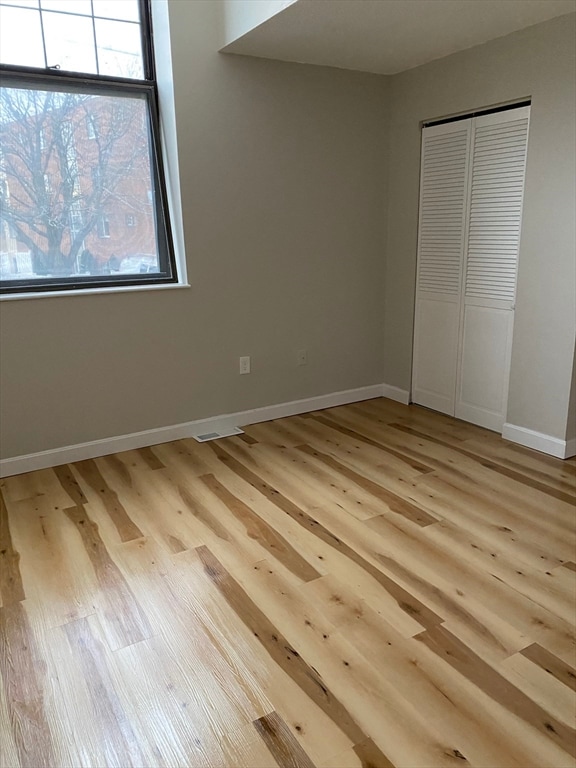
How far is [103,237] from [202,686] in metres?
2.61

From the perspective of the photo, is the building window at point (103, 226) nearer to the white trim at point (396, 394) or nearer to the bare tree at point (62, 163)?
the bare tree at point (62, 163)

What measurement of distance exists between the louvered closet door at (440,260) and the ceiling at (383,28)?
0.54 meters

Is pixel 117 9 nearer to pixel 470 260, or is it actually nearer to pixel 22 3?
pixel 22 3

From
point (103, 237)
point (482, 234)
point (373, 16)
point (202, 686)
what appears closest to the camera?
point (202, 686)

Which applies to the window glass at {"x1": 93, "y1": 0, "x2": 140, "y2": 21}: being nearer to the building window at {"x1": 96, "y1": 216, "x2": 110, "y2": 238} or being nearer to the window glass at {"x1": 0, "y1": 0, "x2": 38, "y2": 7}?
the window glass at {"x1": 0, "y1": 0, "x2": 38, "y2": 7}

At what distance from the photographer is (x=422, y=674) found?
1805 millimetres

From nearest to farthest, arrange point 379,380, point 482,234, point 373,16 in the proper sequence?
point 373,16 → point 482,234 → point 379,380

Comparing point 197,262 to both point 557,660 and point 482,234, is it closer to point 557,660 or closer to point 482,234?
point 482,234

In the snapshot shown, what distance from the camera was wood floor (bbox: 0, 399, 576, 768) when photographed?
5.24ft

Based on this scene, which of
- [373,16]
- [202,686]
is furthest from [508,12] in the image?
[202,686]

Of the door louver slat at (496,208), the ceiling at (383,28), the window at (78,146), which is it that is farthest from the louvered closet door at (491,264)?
the window at (78,146)

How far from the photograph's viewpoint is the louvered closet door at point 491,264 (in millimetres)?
3469

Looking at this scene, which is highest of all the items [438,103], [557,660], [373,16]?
[373,16]

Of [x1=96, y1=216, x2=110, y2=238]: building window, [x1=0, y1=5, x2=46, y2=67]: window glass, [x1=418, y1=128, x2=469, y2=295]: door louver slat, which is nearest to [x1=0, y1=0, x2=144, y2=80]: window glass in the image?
[x1=0, y1=5, x2=46, y2=67]: window glass
